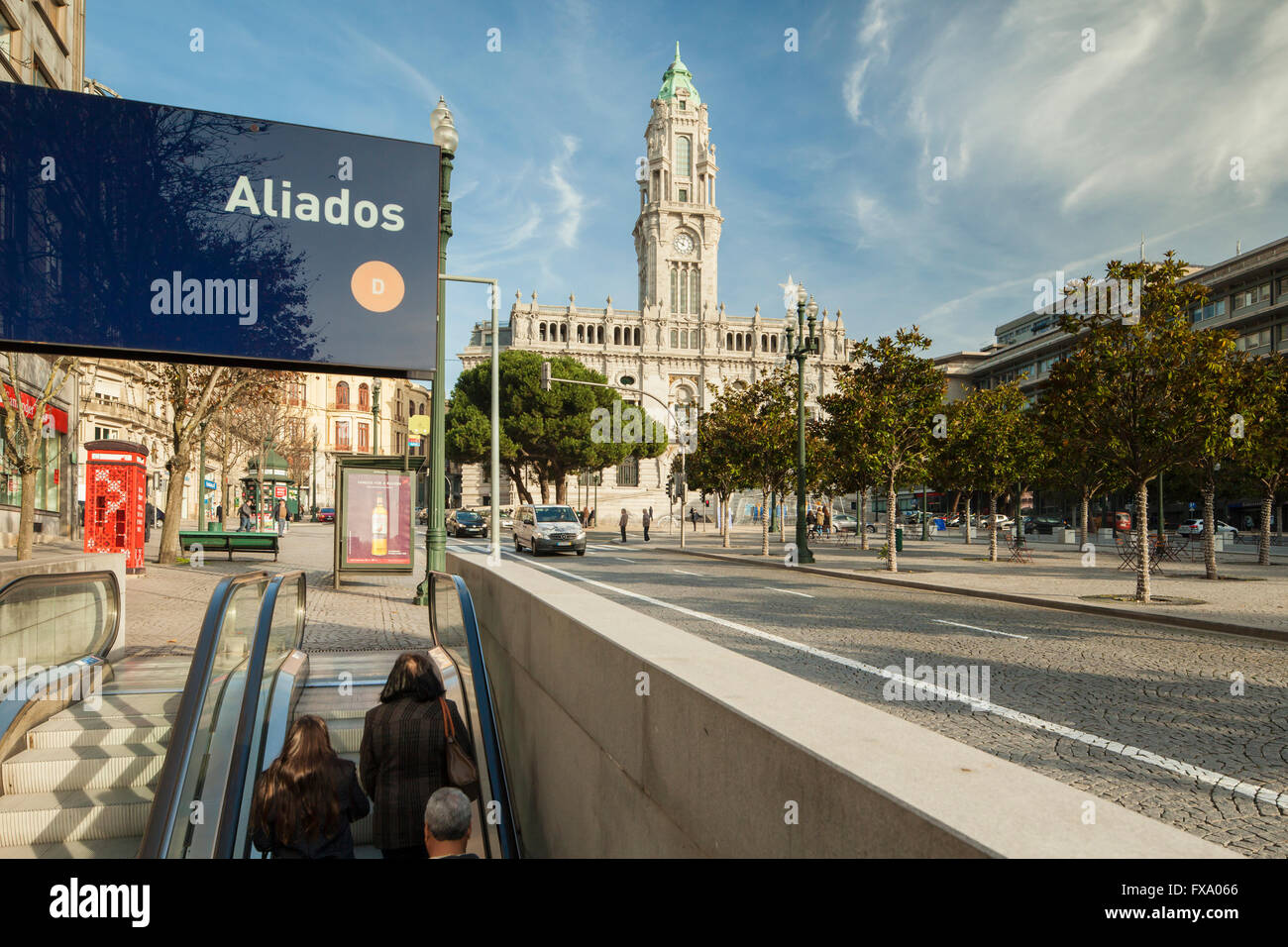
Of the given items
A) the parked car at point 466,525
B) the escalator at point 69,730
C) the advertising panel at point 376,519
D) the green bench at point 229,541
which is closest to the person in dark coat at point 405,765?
the escalator at point 69,730

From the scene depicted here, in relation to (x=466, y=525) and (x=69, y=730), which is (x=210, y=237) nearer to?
(x=69, y=730)

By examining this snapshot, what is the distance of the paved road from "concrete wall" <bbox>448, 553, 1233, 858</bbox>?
2.89 meters

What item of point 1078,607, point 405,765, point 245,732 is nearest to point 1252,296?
point 1078,607

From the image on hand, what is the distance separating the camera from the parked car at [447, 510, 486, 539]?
45156 mm

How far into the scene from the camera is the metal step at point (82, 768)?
559cm

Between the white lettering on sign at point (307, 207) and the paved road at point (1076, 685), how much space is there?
5.47 m

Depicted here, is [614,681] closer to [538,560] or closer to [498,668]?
[498,668]

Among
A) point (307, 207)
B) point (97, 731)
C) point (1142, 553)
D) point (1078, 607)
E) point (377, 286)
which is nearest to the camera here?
point (97, 731)

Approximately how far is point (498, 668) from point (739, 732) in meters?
4.46

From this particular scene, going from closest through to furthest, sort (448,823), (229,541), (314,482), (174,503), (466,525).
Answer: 1. (448,823)
2. (174,503)
3. (229,541)
4. (466,525)
5. (314,482)

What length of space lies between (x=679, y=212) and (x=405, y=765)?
324 feet

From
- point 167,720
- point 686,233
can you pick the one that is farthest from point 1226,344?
point 686,233

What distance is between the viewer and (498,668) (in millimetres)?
6496

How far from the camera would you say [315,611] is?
12.8 meters
